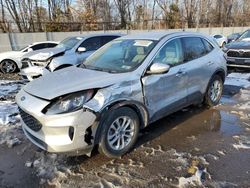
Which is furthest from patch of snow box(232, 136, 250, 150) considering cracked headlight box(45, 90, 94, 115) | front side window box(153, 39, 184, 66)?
cracked headlight box(45, 90, 94, 115)

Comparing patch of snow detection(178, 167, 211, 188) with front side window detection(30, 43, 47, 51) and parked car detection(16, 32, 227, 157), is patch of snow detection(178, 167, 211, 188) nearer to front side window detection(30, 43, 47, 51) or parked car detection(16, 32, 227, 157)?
parked car detection(16, 32, 227, 157)

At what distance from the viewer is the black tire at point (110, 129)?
3.37m

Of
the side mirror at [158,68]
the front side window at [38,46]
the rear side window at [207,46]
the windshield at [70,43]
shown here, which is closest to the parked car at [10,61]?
the front side window at [38,46]

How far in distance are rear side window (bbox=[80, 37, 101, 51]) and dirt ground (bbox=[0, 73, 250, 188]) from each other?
4106 millimetres

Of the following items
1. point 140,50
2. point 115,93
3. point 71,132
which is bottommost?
point 71,132

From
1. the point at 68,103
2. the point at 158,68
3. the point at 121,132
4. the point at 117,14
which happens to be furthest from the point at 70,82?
the point at 117,14

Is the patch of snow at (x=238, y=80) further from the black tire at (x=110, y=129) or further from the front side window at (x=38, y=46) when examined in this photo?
the front side window at (x=38, y=46)

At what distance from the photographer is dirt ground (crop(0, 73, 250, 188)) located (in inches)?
125

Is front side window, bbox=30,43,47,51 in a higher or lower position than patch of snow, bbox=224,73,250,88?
higher

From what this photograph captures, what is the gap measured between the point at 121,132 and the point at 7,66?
861 cm

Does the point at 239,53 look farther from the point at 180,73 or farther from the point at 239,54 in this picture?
the point at 180,73

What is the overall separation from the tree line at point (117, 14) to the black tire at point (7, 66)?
9674 millimetres

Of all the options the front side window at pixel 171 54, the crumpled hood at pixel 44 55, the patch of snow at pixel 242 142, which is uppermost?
the front side window at pixel 171 54

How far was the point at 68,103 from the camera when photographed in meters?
3.16
